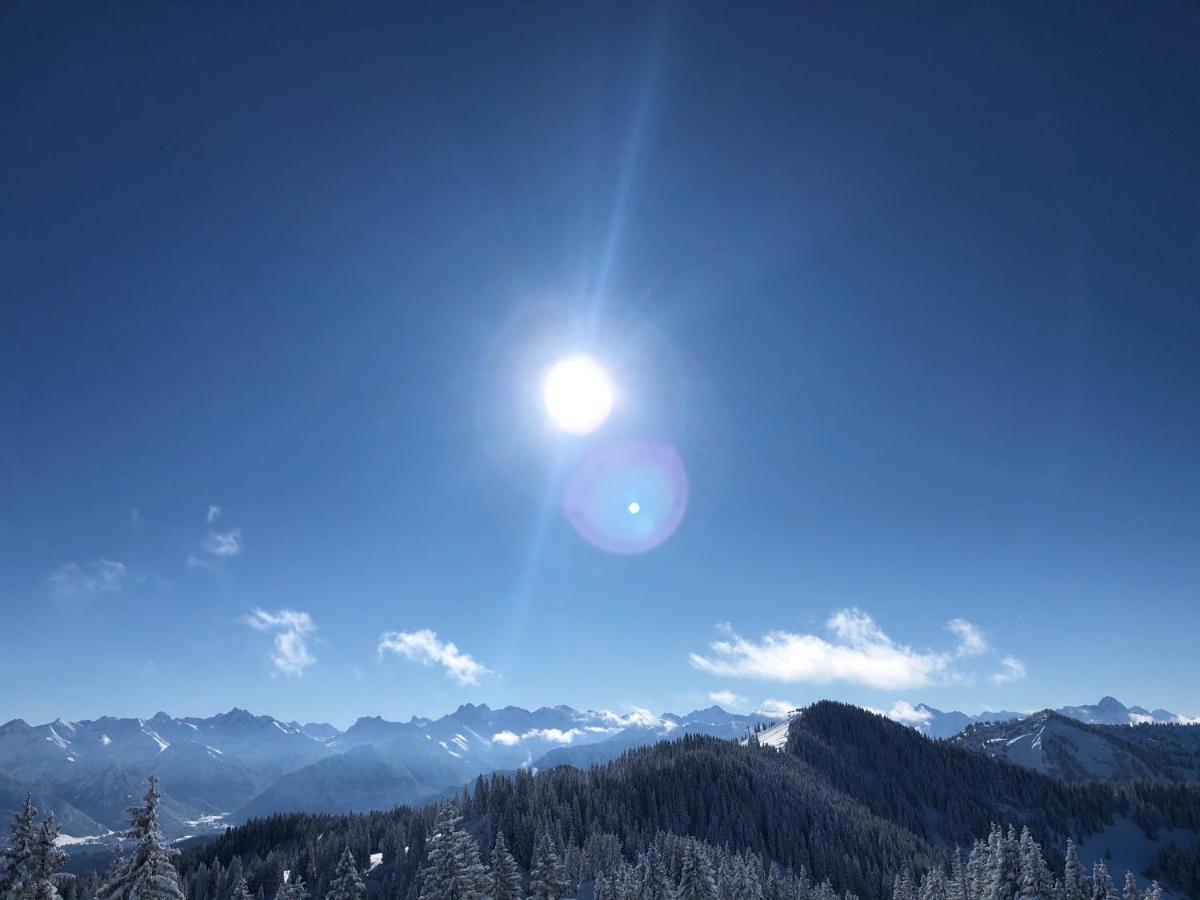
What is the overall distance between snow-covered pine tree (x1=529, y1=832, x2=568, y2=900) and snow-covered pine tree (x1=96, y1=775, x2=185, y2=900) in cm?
3086

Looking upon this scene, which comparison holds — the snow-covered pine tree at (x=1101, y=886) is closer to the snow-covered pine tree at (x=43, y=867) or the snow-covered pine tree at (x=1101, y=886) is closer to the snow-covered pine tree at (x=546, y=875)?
the snow-covered pine tree at (x=546, y=875)

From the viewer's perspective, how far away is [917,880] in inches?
7087

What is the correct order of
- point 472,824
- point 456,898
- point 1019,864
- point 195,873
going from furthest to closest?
point 472,824 < point 195,873 < point 1019,864 < point 456,898

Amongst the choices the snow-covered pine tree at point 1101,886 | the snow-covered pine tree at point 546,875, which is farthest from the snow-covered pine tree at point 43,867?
the snow-covered pine tree at point 1101,886

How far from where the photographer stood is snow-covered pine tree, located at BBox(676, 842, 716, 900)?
7044 cm

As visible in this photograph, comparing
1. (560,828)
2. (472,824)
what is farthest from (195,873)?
(560,828)

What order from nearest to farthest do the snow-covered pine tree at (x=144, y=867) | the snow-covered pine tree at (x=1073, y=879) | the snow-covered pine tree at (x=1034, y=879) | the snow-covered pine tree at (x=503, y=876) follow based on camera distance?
the snow-covered pine tree at (x=144, y=867), the snow-covered pine tree at (x=503, y=876), the snow-covered pine tree at (x=1034, y=879), the snow-covered pine tree at (x=1073, y=879)

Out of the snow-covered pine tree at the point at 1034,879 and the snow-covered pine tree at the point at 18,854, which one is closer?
the snow-covered pine tree at the point at 18,854

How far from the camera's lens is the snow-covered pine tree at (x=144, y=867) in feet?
125

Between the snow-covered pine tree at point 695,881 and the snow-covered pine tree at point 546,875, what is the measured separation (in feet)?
55.0

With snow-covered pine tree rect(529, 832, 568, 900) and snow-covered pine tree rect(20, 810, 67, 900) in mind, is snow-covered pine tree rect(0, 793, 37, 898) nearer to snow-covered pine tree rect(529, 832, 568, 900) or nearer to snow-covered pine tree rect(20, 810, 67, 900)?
snow-covered pine tree rect(20, 810, 67, 900)

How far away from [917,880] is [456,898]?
184m

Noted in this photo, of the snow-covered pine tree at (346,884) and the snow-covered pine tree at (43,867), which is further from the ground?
the snow-covered pine tree at (43,867)

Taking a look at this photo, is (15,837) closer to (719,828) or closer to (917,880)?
(719,828)
